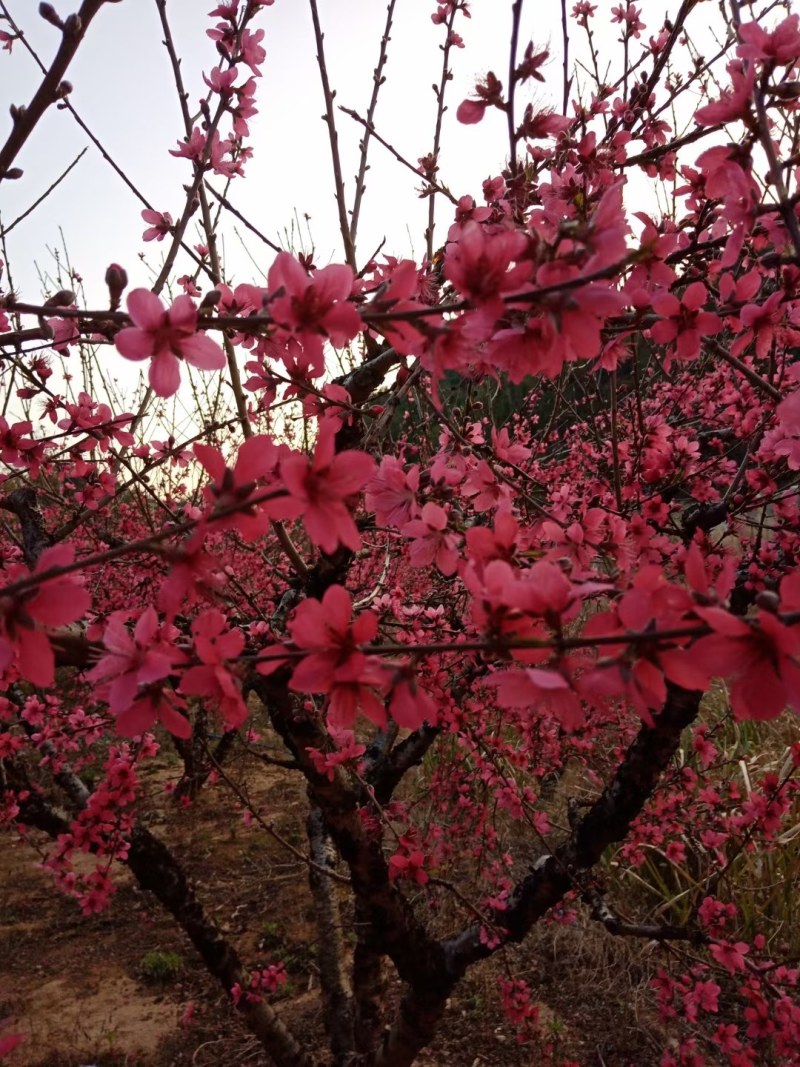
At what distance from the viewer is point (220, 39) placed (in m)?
1.88

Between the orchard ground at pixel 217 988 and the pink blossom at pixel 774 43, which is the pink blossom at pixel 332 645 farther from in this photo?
the orchard ground at pixel 217 988

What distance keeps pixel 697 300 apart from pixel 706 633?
75 cm

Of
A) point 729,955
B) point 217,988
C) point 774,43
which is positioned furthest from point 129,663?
point 217,988

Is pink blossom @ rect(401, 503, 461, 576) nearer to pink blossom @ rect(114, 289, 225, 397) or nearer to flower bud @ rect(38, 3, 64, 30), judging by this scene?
pink blossom @ rect(114, 289, 225, 397)

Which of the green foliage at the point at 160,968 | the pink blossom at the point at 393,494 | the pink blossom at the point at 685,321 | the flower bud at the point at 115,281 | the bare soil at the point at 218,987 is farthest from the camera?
the green foliage at the point at 160,968

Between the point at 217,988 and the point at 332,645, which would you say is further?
the point at 217,988

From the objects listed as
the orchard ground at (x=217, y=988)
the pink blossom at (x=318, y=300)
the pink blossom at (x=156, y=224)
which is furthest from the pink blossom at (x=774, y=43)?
the orchard ground at (x=217, y=988)

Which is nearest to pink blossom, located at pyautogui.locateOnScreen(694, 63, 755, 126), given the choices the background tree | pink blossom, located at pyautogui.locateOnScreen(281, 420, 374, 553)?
the background tree

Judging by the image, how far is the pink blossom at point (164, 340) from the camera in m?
0.80

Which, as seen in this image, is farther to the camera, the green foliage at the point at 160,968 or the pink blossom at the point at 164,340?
the green foliage at the point at 160,968

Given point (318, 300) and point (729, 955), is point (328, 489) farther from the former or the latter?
point (729, 955)

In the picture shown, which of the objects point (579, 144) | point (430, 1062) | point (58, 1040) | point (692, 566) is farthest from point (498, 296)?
point (58, 1040)

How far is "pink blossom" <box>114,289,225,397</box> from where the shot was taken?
80 cm

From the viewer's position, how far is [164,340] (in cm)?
84
